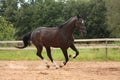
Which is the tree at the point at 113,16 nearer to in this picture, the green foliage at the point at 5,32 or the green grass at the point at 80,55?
the green foliage at the point at 5,32

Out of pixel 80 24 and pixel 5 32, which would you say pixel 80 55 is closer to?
pixel 80 24

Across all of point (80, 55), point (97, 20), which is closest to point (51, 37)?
point (80, 55)

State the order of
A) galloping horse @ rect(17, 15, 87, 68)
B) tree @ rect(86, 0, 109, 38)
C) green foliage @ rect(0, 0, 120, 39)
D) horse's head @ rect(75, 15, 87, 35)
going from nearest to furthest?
horse's head @ rect(75, 15, 87, 35) < galloping horse @ rect(17, 15, 87, 68) < green foliage @ rect(0, 0, 120, 39) < tree @ rect(86, 0, 109, 38)

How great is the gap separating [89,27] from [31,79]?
124 ft

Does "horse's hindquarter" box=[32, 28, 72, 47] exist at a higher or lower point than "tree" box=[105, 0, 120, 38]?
higher

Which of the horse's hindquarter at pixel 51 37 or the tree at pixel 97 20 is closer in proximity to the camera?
the horse's hindquarter at pixel 51 37

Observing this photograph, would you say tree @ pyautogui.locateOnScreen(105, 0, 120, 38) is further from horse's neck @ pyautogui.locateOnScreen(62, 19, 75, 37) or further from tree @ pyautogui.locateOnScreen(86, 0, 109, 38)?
horse's neck @ pyautogui.locateOnScreen(62, 19, 75, 37)

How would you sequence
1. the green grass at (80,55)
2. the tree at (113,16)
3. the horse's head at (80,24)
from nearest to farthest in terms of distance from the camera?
the horse's head at (80,24)
the green grass at (80,55)
the tree at (113,16)

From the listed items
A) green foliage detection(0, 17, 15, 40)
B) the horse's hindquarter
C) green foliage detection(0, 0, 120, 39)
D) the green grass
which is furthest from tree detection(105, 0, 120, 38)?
the horse's hindquarter

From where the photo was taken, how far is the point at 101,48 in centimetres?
1683

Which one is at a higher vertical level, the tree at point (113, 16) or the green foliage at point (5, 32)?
the green foliage at point (5, 32)

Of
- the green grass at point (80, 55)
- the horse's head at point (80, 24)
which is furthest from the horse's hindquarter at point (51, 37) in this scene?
the green grass at point (80, 55)

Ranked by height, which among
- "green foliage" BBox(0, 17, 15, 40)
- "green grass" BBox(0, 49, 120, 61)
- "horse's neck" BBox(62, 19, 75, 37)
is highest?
"horse's neck" BBox(62, 19, 75, 37)

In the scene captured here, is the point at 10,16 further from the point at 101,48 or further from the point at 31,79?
the point at 31,79
